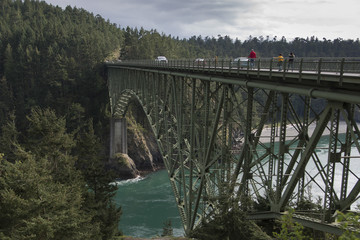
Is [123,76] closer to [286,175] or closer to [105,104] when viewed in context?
[105,104]

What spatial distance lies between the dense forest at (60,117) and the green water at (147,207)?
248 inches

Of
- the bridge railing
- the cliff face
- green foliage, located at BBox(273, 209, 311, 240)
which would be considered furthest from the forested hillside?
green foliage, located at BBox(273, 209, 311, 240)

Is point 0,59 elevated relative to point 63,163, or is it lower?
elevated

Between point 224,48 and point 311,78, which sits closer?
point 311,78

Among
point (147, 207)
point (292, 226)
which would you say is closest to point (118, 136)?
point (147, 207)

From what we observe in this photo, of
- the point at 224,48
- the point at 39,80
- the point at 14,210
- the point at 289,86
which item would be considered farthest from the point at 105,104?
the point at 224,48

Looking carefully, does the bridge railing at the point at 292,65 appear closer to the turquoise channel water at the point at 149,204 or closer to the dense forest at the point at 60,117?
the dense forest at the point at 60,117

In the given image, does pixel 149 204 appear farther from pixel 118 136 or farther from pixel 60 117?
pixel 118 136

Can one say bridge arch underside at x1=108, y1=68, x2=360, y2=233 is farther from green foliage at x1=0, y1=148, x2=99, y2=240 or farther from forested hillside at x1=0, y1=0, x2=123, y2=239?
green foliage at x1=0, y1=148, x2=99, y2=240

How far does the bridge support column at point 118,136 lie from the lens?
56156mm

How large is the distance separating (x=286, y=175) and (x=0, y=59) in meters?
88.5

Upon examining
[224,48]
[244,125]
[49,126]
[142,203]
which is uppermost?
[224,48]

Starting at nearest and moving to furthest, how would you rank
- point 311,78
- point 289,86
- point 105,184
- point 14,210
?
point 311,78 → point 289,86 → point 14,210 → point 105,184

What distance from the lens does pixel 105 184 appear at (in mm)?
26031
